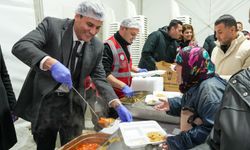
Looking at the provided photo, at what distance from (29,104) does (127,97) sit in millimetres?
945

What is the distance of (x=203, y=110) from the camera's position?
3.81ft

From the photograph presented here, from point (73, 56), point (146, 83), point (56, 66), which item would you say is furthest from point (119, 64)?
point (56, 66)

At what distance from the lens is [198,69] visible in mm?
1274

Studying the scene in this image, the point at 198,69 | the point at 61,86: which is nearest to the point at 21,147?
the point at 61,86

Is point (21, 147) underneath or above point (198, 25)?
underneath

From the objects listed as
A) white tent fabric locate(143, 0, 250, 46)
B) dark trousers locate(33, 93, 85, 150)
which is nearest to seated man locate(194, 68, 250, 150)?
dark trousers locate(33, 93, 85, 150)

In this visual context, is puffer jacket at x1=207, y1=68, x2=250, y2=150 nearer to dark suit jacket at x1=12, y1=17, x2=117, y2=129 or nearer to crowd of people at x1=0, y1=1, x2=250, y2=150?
crowd of people at x1=0, y1=1, x2=250, y2=150

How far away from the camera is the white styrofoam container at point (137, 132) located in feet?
4.04

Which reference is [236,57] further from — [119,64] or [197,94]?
[197,94]

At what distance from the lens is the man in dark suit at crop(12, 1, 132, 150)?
4.97 feet

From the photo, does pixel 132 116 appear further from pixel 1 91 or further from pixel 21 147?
pixel 21 147

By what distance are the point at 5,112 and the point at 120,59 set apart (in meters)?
1.19

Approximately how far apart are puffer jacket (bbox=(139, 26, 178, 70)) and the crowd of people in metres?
1.00

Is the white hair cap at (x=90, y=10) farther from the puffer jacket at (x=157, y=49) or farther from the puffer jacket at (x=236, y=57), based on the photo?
the puffer jacket at (x=157, y=49)
